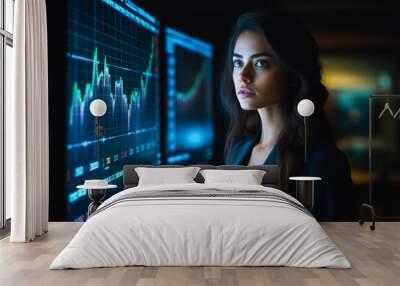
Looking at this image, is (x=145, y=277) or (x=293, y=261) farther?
(x=293, y=261)

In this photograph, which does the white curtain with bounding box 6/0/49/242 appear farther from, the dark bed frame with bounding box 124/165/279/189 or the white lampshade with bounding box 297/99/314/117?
the white lampshade with bounding box 297/99/314/117

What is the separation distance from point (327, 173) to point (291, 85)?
1.20 metres

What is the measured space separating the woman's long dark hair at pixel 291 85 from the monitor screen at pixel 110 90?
1049 millimetres

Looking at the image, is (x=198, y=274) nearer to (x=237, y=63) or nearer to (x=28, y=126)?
(x=28, y=126)

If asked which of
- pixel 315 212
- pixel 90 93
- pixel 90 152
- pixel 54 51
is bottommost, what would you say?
pixel 315 212

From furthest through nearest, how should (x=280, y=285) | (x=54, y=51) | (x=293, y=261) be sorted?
(x=54, y=51) → (x=293, y=261) → (x=280, y=285)

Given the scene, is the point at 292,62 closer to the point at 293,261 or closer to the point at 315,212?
the point at 315,212

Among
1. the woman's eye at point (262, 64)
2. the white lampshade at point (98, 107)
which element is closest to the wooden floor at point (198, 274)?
the white lampshade at point (98, 107)

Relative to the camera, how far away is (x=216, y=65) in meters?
8.27

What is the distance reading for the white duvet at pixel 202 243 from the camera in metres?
5.12

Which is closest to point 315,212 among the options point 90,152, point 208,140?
point 208,140

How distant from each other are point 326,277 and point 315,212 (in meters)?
3.46

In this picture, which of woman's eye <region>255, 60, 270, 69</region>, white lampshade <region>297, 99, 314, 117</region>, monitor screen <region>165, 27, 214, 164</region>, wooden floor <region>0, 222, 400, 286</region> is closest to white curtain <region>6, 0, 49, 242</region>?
wooden floor <region>0, 222, 400, 286</region>

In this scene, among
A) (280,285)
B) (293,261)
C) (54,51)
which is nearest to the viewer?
(280,285)
